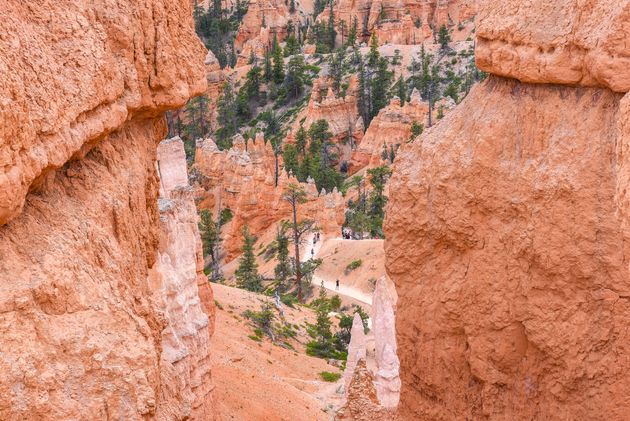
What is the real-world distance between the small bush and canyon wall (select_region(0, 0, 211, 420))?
1587 cm

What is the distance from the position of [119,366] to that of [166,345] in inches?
318

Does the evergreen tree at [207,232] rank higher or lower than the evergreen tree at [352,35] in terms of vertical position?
lower

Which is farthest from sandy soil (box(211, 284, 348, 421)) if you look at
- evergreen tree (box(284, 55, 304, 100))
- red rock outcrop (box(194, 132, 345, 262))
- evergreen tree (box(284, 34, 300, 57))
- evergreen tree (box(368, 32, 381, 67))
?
evergreen tree (box(284, 34, 300, 57))

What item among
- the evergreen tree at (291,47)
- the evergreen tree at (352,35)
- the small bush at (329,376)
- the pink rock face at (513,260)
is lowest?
the small bush at (329,376)

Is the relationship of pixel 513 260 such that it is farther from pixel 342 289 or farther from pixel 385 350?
pixel 342 289

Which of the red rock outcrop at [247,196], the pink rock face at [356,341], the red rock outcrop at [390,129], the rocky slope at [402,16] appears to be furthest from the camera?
the rocky slope at [402,16]

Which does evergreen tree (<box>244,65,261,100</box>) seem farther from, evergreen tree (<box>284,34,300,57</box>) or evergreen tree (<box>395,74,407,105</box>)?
evergreen tree (<box>395,74,407,105</box>)

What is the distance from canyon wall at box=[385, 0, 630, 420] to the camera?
7.45 meters

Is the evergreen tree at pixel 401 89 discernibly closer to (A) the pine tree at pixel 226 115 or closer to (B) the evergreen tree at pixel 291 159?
(B) the evergreen tree at pixel 291 159

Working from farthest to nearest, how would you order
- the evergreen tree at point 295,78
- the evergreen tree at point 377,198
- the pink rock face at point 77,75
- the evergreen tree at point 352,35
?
1. the evergreen tree at point 352,35
2. the evergreen tree at point 295,78
3. the evergreen tree at point 377,198
4. the pink rock face at point 77,75

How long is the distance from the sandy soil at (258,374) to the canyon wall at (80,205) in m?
9.61

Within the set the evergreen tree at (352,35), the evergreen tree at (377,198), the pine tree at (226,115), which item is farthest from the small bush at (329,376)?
the evergreen tree at (352,35)

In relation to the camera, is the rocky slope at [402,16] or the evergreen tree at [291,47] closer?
the rocky slope at [402,16]

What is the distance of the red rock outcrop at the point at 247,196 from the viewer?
4078 centimetres
